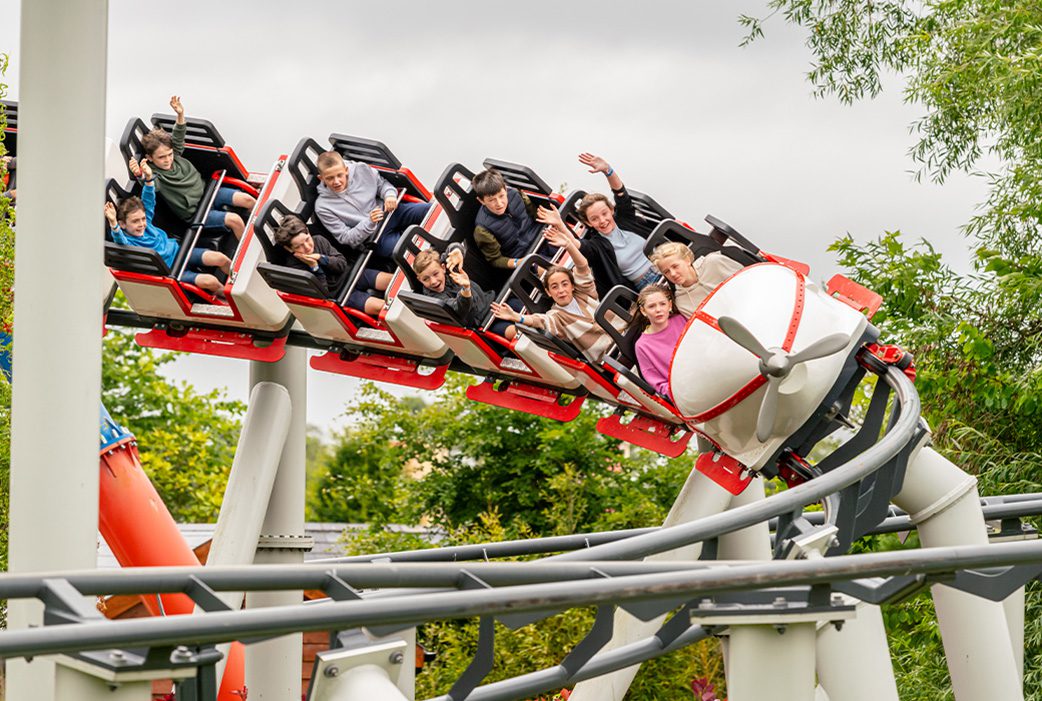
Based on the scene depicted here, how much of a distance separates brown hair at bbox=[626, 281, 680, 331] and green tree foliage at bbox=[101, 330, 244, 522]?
13.0m

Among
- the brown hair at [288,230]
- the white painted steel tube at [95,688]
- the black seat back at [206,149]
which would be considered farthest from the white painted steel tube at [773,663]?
the black seat back at [206,149]

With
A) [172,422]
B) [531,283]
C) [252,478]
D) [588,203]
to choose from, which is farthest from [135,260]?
[172,422]

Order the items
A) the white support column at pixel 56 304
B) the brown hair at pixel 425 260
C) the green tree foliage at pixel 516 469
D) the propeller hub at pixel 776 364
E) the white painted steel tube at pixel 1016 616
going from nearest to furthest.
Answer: the white support column at pixel 56 304
the propeller hub at pixel 776 364
the white painted steel tube at pixel 1016 616
the brown hair at pixel 425 260
the green tree foliage at pixel 516 469

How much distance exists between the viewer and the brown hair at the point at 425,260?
6250 millimetres

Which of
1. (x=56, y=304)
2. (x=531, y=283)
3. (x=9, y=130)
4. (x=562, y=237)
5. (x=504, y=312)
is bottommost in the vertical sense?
(x=56, y=304)

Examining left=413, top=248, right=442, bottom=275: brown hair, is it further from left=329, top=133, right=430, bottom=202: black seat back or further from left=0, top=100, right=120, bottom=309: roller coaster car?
left=0, top=100, right=120, bottom=309: roller coaster car

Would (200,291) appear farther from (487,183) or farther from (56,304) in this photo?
(56,304)

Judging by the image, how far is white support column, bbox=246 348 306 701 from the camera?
6.71 meters

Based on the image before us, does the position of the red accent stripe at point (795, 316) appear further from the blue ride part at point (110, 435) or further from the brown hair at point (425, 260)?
the blue ride part at point (110, 435)

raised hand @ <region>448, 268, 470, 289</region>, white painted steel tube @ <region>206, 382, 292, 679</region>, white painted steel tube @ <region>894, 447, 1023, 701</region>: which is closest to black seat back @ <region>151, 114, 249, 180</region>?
white painted steel tube @ <region>206, 382, 292, 679</region>

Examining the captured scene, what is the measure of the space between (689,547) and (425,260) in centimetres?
166

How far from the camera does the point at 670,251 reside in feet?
19.5

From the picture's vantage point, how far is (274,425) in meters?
7.00

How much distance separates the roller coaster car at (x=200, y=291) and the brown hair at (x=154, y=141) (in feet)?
0.19
